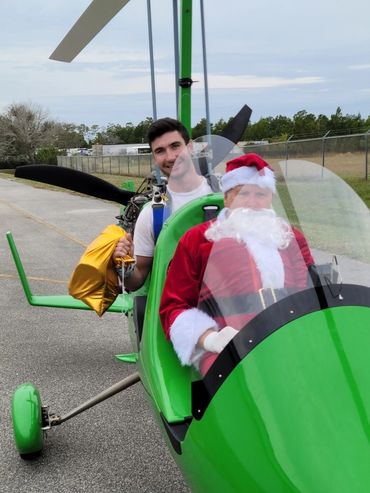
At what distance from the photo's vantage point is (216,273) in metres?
1.82

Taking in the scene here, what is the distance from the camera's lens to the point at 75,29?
4352 millimetres

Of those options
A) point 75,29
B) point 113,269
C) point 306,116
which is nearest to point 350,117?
point 306,116

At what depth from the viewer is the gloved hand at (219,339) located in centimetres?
167

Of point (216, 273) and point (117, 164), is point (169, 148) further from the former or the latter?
point (117, 164)

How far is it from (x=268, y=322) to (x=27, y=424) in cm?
178

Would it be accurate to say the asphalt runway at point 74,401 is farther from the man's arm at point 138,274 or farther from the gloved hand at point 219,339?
the gloved hand at point 219,339

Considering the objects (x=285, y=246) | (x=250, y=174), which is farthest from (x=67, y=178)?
(x=285, y=246)

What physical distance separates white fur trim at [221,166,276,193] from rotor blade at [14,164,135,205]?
1.33 metres

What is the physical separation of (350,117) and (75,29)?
45.4 feet

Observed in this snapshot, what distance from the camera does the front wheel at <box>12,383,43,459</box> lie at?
277 cm

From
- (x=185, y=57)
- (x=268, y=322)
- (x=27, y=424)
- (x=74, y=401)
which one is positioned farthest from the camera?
(x=185, y=57)

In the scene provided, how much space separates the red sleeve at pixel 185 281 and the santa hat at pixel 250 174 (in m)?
0.24

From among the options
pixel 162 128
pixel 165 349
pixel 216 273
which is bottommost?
pixel 165 349

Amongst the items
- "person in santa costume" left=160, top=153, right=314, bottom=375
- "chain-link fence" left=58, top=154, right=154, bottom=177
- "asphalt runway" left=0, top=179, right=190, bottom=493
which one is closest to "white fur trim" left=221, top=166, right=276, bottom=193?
"person in santa costume" left=160, top=153, right=314, bottom=375
